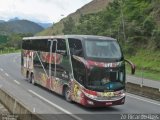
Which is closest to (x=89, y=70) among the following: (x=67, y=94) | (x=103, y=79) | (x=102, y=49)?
(x=103, y=79)

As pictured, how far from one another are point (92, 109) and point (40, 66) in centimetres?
821

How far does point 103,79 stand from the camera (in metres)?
19.0

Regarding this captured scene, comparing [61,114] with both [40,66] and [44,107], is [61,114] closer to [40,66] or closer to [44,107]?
[44,107]

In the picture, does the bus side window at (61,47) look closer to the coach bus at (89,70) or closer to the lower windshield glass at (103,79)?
the coach bus at (89,70)

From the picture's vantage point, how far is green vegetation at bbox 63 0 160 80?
5294 centimetres

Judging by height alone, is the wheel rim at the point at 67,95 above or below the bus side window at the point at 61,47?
below

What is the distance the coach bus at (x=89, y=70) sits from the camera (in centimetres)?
1892

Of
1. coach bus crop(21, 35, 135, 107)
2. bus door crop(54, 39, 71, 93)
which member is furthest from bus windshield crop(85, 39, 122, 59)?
bus door crop(54, 39, 71, 93)

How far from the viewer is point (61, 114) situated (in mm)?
17781

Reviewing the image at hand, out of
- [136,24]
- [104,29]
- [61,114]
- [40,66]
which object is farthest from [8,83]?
[104,29]

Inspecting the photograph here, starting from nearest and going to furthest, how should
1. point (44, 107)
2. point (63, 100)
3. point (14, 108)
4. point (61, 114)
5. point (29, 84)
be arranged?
point (14, 108)
point (61, 114)
point (44, 107)
point (63, 100)
point (29, 84)

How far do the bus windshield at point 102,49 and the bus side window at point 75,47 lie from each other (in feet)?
1.12

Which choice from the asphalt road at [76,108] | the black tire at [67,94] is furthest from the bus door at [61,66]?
the asphalt road at [76,108]

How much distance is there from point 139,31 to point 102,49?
42371 mm
